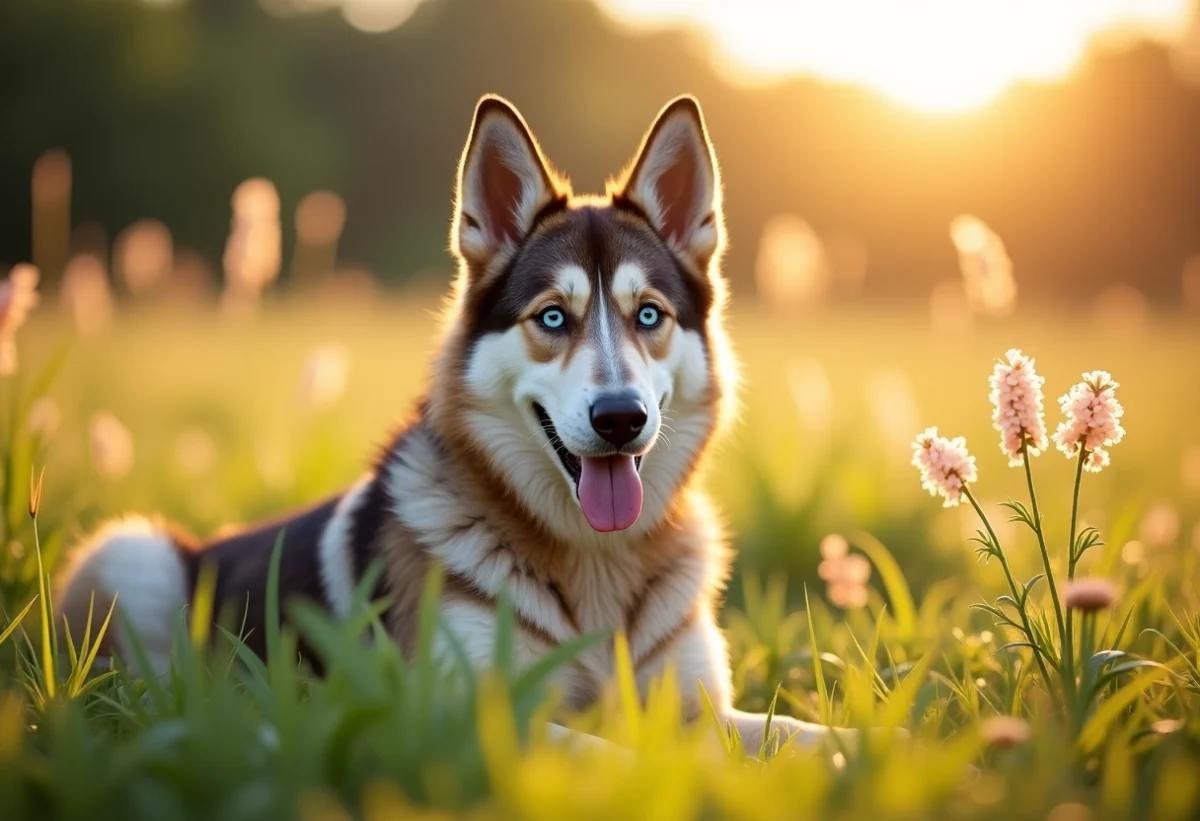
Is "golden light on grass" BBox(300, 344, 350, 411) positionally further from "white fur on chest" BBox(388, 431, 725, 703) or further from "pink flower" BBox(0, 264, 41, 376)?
"pink flower" BBox(0, 264, 41, 376)

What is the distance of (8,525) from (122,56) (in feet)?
104

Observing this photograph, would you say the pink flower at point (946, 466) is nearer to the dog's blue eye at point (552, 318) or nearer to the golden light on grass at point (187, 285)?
the dog's blue eye at point (552, 318)

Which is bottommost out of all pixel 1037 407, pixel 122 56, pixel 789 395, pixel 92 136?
pixel 789 395

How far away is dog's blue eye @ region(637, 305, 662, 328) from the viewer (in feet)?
12.3

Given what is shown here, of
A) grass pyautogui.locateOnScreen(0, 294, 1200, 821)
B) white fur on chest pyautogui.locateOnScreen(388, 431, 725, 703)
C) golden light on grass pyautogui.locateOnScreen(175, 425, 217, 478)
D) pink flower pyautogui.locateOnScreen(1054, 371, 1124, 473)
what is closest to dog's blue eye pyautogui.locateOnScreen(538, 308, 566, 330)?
white fur on chest pyautogui.locateOnScreen(388, 431, 725, 703)

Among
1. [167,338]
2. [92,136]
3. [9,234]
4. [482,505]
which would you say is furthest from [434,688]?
[92,136]

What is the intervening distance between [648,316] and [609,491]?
2.37 ft

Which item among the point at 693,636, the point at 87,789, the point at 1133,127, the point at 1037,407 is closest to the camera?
the point at 87,789

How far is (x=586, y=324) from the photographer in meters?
3.64

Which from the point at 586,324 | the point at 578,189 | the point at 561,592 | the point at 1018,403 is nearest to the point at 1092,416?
the point at 1018,403

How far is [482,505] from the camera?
362 cm

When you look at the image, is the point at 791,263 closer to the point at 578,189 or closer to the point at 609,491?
the point at 609,491

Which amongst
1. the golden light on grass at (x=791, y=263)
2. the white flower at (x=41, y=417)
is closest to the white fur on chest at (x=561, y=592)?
the white flower at (x=41, y=417)

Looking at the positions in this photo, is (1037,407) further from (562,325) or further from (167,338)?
(167,338)
